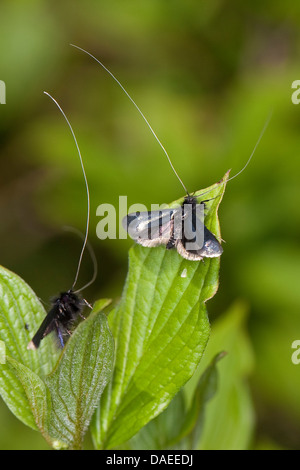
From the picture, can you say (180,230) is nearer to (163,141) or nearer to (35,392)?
(35,392)

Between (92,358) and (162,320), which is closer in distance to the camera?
(92,358)

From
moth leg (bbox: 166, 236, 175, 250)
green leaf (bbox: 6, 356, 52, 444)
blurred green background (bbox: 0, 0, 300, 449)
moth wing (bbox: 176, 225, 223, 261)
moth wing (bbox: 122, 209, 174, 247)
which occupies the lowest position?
green leaf (bbox: 6, 356, 52, 444)

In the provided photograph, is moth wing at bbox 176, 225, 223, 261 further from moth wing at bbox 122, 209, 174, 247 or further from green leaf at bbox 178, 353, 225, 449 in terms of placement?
green leaf at bbox 178, 353, 225, 449

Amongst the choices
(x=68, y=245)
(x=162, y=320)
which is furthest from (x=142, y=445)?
(x=68, y=245)

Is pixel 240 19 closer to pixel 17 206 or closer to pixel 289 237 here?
pixel 289 237

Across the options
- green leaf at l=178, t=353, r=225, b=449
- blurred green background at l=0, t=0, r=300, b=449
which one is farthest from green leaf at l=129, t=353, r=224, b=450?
blurred green background at l=0, t=0, r=300, b=449

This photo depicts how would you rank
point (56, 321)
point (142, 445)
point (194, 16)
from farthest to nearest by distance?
point (194, 16)
point (142, 445)
point (56, 321)
